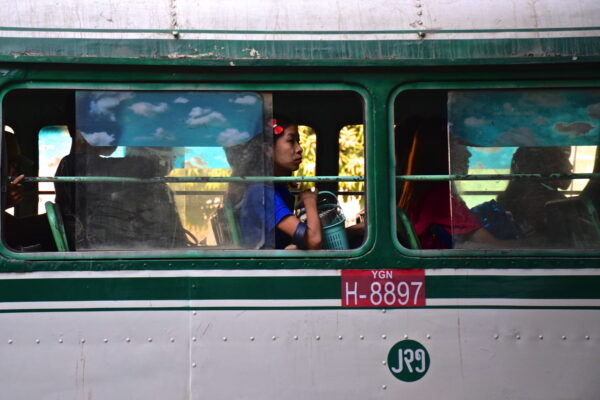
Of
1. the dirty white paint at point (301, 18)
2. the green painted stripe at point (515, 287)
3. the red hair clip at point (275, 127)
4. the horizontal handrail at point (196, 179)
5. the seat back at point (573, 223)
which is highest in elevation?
the dirty white paint at point (301, 18)

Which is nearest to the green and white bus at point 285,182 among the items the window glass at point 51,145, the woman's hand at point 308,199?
the woman's hand at point 308,199

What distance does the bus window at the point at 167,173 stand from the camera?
3.59 m

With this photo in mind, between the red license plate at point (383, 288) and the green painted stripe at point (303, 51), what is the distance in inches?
38.3

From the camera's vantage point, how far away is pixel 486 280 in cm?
359

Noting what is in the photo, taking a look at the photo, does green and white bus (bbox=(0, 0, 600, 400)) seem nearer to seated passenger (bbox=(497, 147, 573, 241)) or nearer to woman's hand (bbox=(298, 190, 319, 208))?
seated passenger (bbox=(497, 147, 573, 241))

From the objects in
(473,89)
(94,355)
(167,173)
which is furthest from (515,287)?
(94,355)

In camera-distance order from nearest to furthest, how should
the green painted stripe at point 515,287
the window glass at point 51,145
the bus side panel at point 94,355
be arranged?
the bus side panel at point 94,355, the green painted stripe at point 515,287, the window glass at point 51,145

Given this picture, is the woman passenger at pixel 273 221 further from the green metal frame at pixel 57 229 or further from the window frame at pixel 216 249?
the green metal frame at pixel 57 229

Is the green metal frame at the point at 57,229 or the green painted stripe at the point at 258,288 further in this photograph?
the green metal frame at the point at 57,229

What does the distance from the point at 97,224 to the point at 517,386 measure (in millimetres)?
2075

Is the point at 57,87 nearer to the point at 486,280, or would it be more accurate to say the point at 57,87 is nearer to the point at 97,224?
the point at 97,224

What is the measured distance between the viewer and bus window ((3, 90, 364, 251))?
3.59 metres

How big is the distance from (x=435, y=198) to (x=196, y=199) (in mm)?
1159

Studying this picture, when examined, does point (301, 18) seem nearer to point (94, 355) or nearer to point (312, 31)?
point (312, 31)
